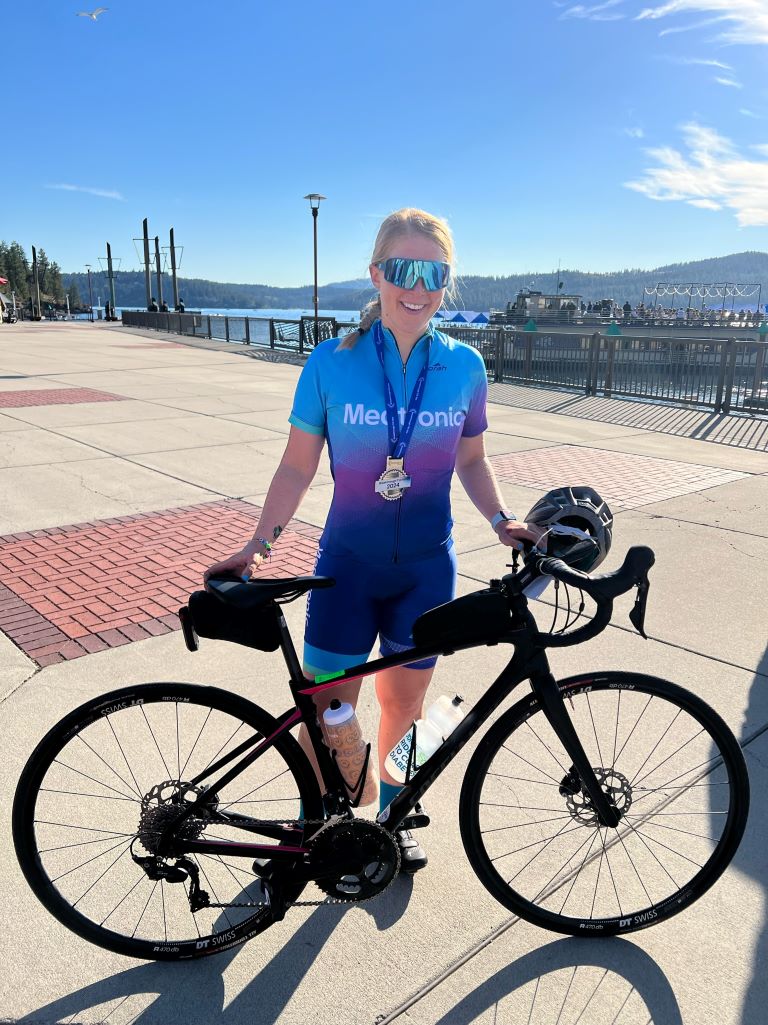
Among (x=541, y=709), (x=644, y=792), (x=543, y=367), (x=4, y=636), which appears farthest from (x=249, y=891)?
(x=543, y=367)

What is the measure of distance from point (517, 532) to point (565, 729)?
55 cm

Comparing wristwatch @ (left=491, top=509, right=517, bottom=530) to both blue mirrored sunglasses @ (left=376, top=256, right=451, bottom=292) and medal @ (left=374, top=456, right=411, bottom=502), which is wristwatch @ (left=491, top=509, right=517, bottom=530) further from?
blue mirrored sunglasses @ (left=376, top=256, right=451, bottom=292)

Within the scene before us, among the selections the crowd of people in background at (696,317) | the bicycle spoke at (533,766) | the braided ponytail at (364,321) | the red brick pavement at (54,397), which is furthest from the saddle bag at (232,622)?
the crowd of people in background at (696,317)

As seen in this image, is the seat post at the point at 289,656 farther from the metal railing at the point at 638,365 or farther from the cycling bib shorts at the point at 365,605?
the metal railing at the point at 638,365

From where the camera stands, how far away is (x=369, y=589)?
236 cm

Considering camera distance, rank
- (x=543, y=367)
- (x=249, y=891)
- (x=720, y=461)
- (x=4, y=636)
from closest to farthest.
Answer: (x=249, y=891)
(x=4, y=636)
(x=720, y=461)
(x=543, y=367)

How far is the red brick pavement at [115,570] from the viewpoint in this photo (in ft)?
13.7

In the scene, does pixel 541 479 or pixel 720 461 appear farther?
Result: pixel 720 461

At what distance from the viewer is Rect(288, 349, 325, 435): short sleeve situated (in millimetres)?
2277

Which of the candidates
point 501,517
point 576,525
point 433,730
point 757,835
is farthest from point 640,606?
point 757,835

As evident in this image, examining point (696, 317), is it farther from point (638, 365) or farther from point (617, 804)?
point (617, 804)

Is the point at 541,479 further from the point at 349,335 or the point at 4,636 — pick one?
the point at 349,335

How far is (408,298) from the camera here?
7.22ft

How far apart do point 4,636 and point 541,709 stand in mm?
3118
